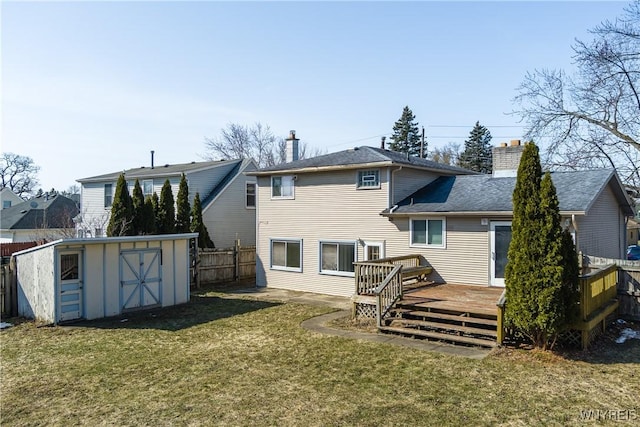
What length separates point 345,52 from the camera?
1534cm

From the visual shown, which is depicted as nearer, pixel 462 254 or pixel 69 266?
pixel 69 266

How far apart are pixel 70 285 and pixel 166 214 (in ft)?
28.4

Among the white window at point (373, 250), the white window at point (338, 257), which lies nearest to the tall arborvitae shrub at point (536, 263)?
the white window at point (373, 250)

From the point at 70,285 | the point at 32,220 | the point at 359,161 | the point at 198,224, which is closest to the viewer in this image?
the point at 70,285

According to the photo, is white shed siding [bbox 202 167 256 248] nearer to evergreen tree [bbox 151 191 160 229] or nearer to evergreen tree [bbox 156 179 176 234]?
evergreen tree [bbox 156 179 176 234]

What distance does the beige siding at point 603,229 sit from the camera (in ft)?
43.3

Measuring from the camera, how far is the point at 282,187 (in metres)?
18.5

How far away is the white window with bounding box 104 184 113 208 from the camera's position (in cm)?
2669

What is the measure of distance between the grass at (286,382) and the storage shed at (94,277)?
1.41 metres

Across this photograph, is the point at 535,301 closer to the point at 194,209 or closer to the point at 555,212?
the point at 555,212

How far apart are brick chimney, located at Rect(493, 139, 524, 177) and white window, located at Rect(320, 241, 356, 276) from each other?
5965 millimetres

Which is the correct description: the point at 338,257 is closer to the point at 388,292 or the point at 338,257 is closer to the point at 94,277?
the point at 388,292

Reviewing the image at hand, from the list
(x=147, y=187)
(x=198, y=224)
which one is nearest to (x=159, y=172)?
(x=147, y=187)

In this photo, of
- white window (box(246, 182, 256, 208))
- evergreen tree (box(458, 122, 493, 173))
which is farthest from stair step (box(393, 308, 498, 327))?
evergreen tree (box(458, 122, 493, 173))
